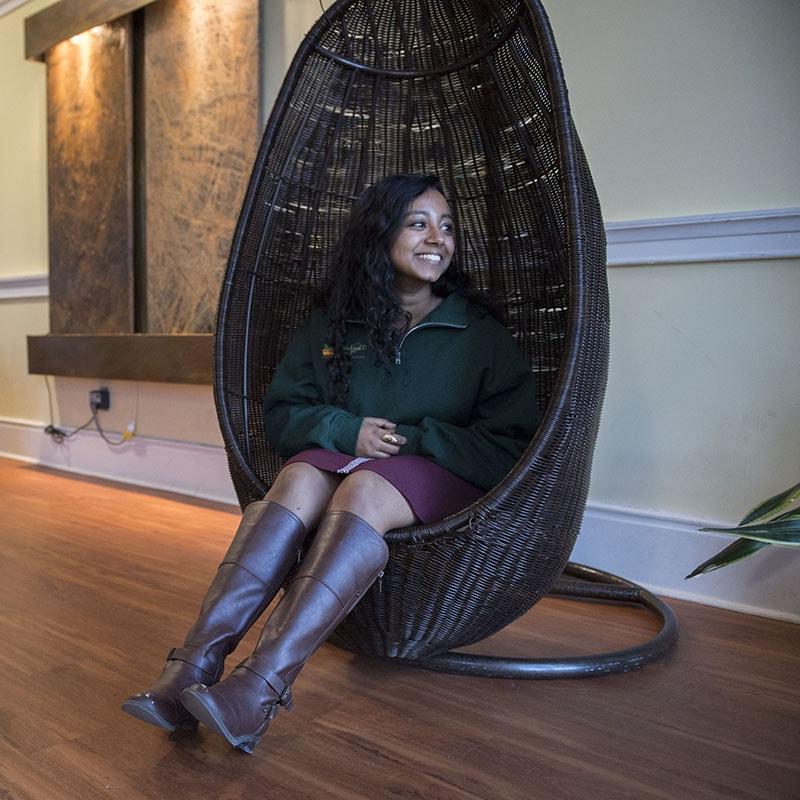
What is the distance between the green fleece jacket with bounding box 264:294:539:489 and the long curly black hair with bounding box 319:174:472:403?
2cm

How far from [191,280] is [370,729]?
7.01 feet

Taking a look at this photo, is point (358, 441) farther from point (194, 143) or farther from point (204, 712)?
point (194, 143)

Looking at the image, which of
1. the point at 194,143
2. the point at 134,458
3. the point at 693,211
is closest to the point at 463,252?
the point at 693,211

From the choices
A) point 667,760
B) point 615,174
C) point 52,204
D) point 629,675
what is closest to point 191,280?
point 52,204

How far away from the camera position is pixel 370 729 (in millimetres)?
1267

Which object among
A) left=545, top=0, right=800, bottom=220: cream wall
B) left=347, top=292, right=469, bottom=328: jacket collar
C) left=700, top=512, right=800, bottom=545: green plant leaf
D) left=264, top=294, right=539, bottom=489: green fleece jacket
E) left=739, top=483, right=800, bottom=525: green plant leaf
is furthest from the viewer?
left=545, top=0, right=800, bottom=220: cream wall

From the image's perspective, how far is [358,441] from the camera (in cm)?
147

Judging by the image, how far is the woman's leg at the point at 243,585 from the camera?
1.18 meters

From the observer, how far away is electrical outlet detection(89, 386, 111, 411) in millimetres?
3553

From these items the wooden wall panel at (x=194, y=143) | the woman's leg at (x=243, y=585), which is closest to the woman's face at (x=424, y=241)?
the woman's leg at (x=243, y=585)

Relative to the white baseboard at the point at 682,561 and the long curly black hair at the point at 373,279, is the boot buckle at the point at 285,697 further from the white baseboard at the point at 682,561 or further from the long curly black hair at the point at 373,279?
the white baseboard at the point at 682,561

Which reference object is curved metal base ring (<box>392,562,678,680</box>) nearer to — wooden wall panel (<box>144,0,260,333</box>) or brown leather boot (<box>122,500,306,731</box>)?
brown leather boot (<box>122,500,306,731</box>)

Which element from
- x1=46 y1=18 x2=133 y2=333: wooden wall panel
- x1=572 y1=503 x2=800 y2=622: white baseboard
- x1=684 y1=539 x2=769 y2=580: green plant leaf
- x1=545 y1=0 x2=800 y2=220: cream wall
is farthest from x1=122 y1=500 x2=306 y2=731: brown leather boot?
x1=46 y1=18 x2=133 y2=333: wooden wall panel

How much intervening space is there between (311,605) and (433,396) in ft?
1.54
